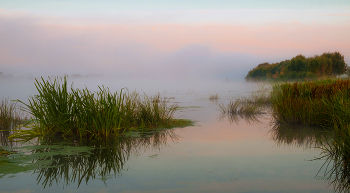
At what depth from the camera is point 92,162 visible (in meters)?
4.82

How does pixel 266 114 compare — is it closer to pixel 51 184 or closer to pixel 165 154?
pixel 165 154

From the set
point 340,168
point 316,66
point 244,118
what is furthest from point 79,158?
point 316,66

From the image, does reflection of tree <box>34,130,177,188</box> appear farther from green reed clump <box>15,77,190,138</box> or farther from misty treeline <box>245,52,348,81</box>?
misty treeline <box>245,52,348,81</box>

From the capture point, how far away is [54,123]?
6.61 meters

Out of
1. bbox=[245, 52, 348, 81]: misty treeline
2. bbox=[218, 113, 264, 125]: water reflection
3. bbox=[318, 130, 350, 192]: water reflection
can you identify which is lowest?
bbox=[318, 130, 350, 192]: water reflection

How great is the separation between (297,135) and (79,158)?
493 centimetres

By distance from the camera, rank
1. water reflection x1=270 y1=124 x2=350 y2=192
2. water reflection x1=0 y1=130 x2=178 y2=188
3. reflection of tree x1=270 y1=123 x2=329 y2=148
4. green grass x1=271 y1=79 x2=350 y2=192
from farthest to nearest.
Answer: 1. green grass x1=271 y1=79 x2=350 y2=192
2. reflection of tree x1=270 y1=123 x2=329 y2=148
3. water reflection x1=0 y1=130 x2=178 y2=188
4. water reflection x1=270 y1=124 x2=350 y2=192

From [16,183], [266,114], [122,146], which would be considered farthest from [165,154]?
[266,114]

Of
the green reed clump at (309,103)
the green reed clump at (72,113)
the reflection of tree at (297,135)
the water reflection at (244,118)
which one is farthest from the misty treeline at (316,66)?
the green reed clump at (72,113)

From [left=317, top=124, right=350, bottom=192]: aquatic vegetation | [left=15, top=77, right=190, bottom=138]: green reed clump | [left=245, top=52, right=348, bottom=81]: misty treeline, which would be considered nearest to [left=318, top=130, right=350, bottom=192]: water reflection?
[left=317, top=124, right=350, bottom=192]: aquatic vegetation

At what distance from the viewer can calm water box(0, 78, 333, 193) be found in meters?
3.86

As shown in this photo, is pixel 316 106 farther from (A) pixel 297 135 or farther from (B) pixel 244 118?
(B) pixel 244 118

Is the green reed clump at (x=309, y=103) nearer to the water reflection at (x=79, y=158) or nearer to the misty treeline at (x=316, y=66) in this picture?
the water reflection at (x=79, y=158)

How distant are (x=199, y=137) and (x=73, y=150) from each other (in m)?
2.94
